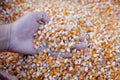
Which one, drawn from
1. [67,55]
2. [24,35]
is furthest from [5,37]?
[67,55]

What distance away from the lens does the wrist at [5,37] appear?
5.53 feet

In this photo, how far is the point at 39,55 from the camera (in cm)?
171

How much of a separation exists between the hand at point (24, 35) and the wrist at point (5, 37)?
2 centimetres

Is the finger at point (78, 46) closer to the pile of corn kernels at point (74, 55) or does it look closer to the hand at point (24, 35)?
the pile of corn kernels at point (74, 55)

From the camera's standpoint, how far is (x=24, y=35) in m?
1.71

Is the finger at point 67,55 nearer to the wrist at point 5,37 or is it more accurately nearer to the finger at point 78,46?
the finger at point 78,46

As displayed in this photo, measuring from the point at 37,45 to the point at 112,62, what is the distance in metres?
0.48

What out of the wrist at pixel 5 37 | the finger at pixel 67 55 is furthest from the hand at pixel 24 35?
the finger at pixel 67 55

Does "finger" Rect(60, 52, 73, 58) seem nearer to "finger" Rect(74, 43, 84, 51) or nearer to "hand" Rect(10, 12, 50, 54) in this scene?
"finger" Rect(74, 43, 84, 51)

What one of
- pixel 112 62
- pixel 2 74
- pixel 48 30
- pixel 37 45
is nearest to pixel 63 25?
pixel 48 30

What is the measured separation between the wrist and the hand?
0.06ft

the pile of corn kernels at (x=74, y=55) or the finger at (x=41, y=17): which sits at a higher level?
the finger at (x=41, y=17)

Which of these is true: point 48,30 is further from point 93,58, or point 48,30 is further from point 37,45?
point 93,58

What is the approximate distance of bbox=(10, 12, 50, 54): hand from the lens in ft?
5.59
